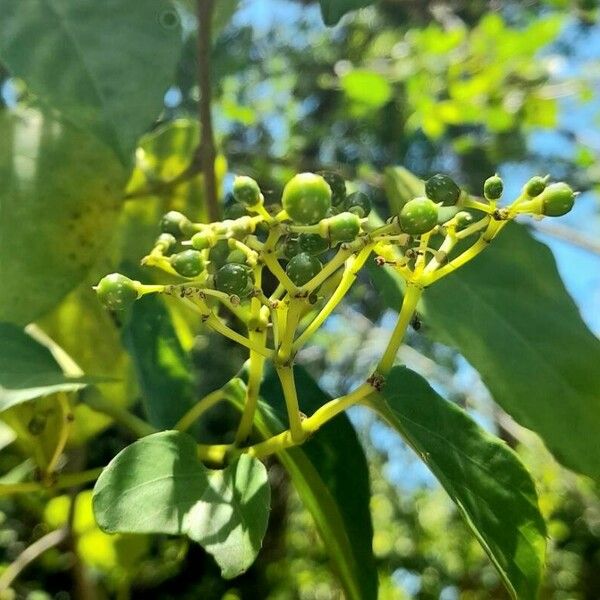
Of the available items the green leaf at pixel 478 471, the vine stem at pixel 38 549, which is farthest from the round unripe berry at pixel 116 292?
the vine stem at pixel 38 549

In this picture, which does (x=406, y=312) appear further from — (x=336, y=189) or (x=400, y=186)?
(x=400, y=186)

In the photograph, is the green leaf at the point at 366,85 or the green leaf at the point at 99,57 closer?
the green leaf at the point at 99,57

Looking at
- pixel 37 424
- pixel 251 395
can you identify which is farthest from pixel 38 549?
pixel 251 395

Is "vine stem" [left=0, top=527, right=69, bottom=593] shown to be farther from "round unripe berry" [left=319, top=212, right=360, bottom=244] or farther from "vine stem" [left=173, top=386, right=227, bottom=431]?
"round unripe berry" [left=319, top=212, right=360, bottom=244]

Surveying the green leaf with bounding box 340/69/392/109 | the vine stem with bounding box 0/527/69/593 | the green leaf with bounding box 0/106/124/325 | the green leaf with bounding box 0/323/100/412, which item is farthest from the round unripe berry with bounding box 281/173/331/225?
the green leaf with bounding box 340/69/392/109

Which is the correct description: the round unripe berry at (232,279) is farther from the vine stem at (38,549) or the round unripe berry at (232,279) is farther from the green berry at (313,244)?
the vine stem at (38,549)
